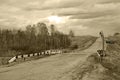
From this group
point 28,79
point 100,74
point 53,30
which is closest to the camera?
point 28,79

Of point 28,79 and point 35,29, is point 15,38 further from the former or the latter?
point 28,79

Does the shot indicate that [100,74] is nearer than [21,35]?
Yes

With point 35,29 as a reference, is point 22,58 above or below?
below

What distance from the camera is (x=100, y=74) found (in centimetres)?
2433

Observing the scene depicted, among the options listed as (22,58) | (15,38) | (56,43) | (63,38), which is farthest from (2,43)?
(22,58)

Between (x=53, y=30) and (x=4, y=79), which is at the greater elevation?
(x=53, y=30)

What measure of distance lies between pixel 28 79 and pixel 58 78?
2.89 metres

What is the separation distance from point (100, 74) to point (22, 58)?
1817cm

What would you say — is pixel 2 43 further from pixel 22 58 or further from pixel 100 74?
pixel 100 74

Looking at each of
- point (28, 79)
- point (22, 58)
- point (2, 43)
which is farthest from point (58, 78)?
point (2, 43)

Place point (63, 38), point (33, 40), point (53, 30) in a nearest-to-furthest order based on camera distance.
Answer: point (33, 40) → point (63, 38) → point (53, 30)

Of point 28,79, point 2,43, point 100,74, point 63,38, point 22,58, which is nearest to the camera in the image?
point 28,79

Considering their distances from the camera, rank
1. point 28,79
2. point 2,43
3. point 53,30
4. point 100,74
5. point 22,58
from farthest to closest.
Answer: point 53,30
point 2,43
point 22,58
point 100,74
point 28,79

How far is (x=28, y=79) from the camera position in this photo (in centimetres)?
2003
